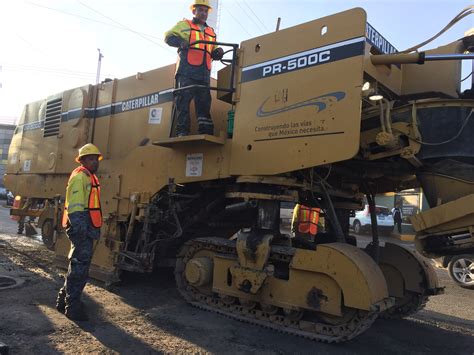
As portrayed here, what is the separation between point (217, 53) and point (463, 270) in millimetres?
6780

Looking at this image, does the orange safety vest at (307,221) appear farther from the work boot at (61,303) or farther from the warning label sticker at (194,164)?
the work boot at (61,303)

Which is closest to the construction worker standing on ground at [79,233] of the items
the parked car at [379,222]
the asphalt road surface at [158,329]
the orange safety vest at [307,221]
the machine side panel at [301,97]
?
the asphalt road surface at [158,329]

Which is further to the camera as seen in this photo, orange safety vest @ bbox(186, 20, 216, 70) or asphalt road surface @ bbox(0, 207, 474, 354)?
orange safety vest @ bbox(186, 20, 216, 70)

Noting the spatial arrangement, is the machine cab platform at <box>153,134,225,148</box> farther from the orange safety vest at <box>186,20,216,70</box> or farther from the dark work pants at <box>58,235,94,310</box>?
the dark work pants at <box>58,235,94,310</box>

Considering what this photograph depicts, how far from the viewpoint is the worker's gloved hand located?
18.7 feet

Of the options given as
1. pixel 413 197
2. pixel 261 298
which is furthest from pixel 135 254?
pixel 413 197

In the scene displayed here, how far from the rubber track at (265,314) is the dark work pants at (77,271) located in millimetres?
1206

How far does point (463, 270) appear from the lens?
355 inches

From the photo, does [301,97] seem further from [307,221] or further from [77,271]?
[307,221]

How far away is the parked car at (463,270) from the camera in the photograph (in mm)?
8883

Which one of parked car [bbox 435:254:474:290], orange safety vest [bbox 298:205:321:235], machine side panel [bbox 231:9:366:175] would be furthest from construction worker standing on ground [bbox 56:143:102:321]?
parked car [bbox 435:254:474:290]

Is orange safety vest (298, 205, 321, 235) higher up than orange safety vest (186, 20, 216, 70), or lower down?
lower down

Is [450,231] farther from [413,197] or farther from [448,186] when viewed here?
[413,197]

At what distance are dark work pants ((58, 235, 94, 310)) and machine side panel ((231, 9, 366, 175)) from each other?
1.94m
